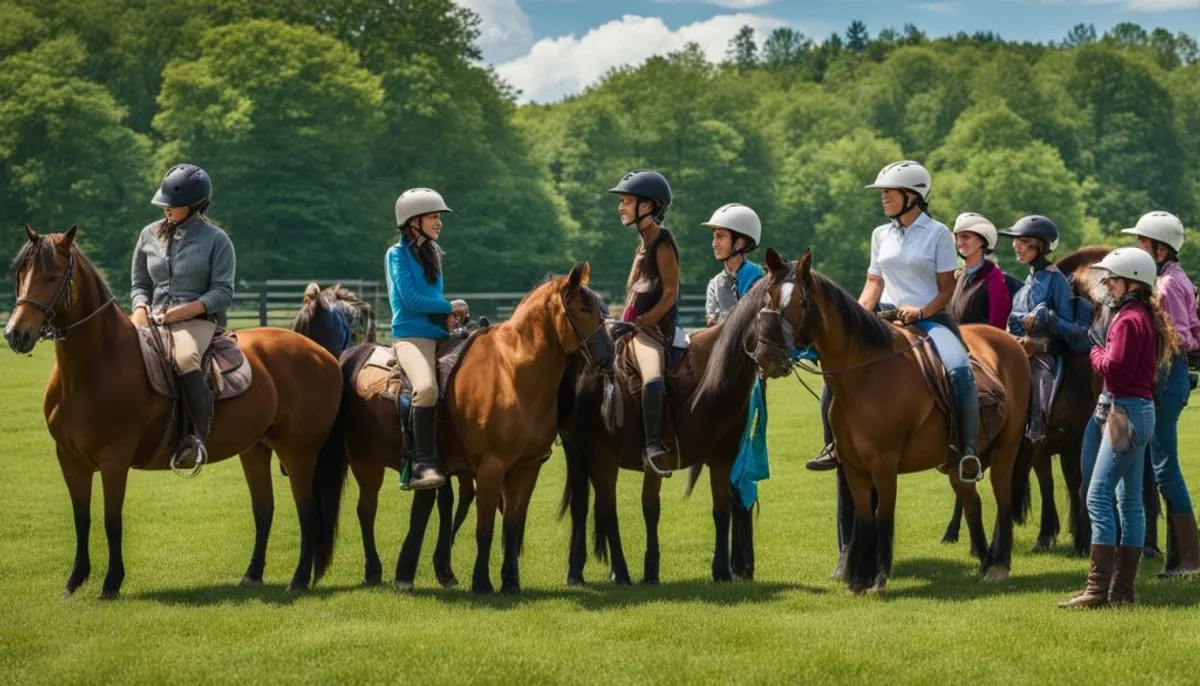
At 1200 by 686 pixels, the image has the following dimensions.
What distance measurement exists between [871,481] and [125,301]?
4491 centimetres

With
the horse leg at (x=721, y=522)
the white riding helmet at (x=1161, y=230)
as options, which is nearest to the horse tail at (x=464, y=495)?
the horse leg at (x=721, y=522)

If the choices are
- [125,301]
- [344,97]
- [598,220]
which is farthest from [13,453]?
[598,220]

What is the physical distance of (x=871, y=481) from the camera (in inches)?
455

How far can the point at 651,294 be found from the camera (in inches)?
466

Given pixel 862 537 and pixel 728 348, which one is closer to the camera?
pixel 862 537

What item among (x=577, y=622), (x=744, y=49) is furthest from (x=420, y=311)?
(x=744, y=49)

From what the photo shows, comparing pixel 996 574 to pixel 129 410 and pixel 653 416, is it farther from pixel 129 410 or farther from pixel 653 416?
pixel 129 410

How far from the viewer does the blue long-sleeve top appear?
1141 centimetres

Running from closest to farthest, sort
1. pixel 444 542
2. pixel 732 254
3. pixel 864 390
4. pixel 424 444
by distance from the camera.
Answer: pixel 864 390
pixel 424 444
pixel 444 542
pixel 732 254

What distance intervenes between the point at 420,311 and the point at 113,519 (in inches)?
100

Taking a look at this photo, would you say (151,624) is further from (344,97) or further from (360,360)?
(344,97)

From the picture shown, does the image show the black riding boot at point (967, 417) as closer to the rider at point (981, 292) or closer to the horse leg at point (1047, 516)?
the rider at point (981, 292)

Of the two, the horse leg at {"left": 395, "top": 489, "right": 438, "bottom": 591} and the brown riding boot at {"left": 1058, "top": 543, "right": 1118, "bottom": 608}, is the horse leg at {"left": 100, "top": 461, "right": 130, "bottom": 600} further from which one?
the brown riding boot at {"left": 1058, "top": 543, "right": 1118, "bottom": 608}

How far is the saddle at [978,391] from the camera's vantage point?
37.4 feet
